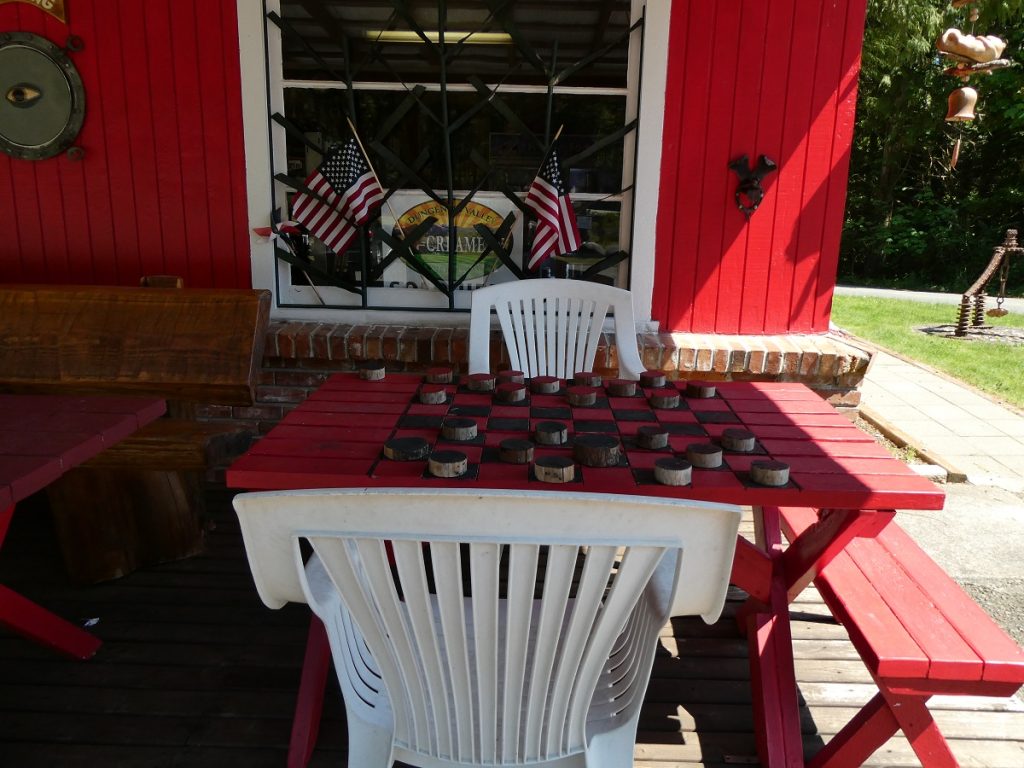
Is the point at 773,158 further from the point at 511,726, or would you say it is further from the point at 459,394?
the point at 511,726

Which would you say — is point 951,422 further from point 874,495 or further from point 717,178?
point 874,495

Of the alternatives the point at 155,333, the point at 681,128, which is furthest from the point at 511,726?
the point at 681,128

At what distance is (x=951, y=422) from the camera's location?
15.3ft

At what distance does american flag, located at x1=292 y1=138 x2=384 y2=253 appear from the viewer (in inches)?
130

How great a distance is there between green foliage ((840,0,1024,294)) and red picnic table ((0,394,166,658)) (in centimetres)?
1395

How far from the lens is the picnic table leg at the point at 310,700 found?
5.78 feet

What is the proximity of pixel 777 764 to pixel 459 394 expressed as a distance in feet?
3.98

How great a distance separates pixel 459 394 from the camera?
2213mm

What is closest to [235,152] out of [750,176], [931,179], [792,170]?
[750,176]

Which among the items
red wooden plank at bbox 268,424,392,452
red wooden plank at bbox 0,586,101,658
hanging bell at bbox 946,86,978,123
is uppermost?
hanging bell at bbox 946,86,978,123

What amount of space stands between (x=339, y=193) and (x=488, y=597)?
2.60 meters

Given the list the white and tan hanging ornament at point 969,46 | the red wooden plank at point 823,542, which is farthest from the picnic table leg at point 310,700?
the white and tan hanging ornament at point 969,46

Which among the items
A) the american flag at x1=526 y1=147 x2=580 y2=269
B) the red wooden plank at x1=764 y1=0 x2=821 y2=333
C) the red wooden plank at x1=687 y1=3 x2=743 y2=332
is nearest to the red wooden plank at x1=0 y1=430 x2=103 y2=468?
the american flag at x1=526 y1=147 x2=580 y2=269

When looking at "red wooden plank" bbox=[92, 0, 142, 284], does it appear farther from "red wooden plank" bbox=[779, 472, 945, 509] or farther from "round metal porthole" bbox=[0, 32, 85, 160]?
"red wooden plank" bbox=[779, 472, 945, 509]
